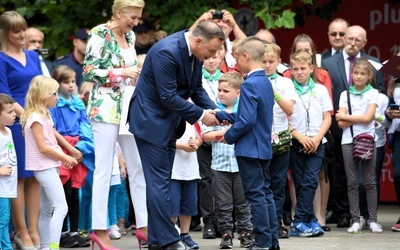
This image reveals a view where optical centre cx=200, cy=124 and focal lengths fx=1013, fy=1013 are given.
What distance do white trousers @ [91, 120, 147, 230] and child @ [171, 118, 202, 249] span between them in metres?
0.36

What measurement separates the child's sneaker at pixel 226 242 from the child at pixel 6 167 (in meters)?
1.92

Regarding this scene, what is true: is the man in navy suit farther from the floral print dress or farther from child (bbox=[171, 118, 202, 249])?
child (bbox=[171, 118, 202, 249])

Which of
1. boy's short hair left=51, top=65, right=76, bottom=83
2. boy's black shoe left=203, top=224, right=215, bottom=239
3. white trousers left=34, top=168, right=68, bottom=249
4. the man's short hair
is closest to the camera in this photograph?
the man's short hair

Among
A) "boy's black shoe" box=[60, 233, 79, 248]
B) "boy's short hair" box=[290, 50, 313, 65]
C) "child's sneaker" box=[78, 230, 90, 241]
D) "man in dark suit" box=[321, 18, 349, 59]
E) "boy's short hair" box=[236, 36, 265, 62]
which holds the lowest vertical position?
"boy's black shoe" box=[60, 233, 79, 248]

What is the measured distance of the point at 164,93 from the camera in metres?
8.24

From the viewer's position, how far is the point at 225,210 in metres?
9.73

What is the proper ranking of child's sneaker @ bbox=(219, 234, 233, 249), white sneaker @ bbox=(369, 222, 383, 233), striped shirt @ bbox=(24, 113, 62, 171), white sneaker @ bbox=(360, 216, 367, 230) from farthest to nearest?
white sneaker @ bbox=(360, 216, 367, 230), white sneaker @ bbox=(369, 222, 383, 233), child's sneaker @ bbox=(219, 234, 233, 249), striped shirt @ bbox=(24, 113, 62, 171)

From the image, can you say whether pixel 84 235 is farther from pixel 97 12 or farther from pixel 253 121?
pixel 97 12

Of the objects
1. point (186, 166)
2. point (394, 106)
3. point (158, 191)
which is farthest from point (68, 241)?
point (394, 106)

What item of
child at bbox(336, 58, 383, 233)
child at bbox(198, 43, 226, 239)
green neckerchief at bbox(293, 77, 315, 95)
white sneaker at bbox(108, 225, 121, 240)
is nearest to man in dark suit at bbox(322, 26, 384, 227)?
child at bbox(336, 58, 383, 233)

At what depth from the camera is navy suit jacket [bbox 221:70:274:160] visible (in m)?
8.41

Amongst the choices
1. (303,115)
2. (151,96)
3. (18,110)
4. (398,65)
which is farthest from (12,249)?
(398,65)

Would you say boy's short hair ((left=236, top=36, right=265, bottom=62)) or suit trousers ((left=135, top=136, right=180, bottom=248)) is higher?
boy's short hair ((left=236, top=36, right=265, bottom=62))

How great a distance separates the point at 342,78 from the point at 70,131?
3.26m
